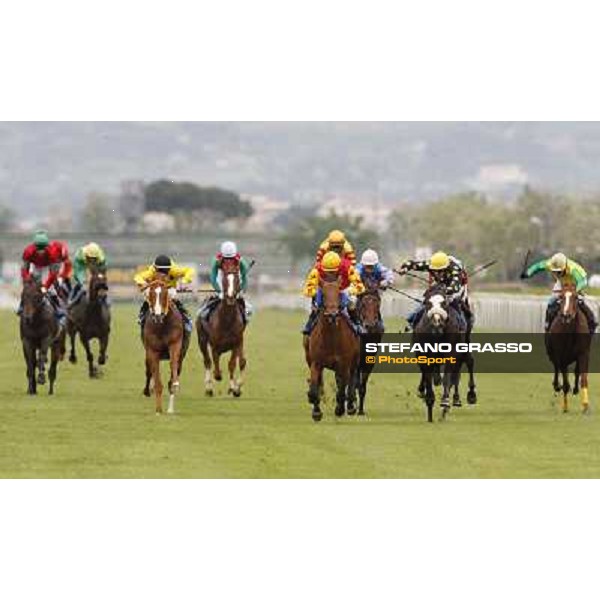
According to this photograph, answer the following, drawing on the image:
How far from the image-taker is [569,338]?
86.3 feet

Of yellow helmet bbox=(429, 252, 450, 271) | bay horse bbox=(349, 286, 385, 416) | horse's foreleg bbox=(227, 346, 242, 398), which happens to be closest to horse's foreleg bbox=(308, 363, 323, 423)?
bay horse bbox=(349, 286, 385, 416)

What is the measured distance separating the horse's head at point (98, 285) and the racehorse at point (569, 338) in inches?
334

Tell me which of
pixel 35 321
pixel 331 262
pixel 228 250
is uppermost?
pixel 228 250

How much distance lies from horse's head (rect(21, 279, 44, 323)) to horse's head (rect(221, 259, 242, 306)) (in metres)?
2.59

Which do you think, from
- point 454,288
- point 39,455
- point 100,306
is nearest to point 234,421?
point 454,288

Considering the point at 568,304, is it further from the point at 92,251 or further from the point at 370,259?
the point at 92,251

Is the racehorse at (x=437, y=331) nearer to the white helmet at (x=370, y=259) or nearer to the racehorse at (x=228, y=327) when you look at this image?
the white helmet at (x=370, y=259)

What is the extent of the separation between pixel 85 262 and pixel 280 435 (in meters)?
9.89

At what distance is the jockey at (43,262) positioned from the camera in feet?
94.3

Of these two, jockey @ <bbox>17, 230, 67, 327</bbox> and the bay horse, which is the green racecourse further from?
jockey @ <bbox>17, 230, 67, 327</bbox>

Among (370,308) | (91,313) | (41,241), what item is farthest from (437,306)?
(91,313)

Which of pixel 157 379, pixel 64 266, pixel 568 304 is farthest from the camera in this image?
pixel 64 266

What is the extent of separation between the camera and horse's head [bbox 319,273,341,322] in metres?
23.1

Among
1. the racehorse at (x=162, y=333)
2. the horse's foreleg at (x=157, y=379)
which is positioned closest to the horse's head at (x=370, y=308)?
the racehorse at (x=162, y=333)
